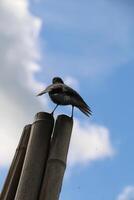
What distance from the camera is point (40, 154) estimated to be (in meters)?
8.04

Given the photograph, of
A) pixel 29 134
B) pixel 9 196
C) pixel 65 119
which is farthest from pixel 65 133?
pixel 9 196

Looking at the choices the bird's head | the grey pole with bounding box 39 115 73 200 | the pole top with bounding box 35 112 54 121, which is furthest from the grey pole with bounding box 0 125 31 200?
the bird's head

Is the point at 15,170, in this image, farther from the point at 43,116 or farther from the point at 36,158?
the point at 43,116

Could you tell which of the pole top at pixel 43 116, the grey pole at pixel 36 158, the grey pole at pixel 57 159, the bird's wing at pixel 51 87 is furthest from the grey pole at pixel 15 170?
the bird's wing at pixel 51 87

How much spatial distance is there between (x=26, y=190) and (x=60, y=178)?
648mm

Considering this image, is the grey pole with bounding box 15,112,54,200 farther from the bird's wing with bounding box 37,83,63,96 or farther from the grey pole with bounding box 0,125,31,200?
the bird's wing with bounding box 37,83,63,96

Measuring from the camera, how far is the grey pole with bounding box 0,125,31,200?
799 centimetres

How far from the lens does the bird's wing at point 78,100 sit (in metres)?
9.01

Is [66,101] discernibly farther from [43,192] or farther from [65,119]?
[43,192]

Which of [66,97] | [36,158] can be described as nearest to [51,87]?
[66,97]

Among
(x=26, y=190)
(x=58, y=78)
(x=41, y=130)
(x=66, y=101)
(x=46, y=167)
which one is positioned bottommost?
(x=26, y=190)

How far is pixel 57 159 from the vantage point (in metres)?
7.96

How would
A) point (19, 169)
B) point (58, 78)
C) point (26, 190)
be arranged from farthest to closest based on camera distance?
point (58, 78) < point (19, 169) < point (26, 190)

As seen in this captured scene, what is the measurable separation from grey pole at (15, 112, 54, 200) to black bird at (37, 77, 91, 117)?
597 millimetres
